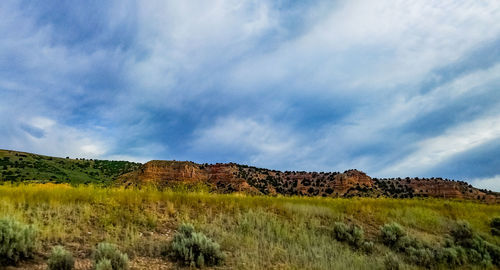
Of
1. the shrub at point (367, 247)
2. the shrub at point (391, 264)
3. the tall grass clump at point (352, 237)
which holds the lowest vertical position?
the shrub at point (391, 264)

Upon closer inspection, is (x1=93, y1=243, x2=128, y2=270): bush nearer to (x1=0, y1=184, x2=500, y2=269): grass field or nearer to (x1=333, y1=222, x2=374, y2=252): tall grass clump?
(x1=0, y1=184, x2=500, y2=269): grass field

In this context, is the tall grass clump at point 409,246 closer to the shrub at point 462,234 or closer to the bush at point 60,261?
the shrub at point 462,234

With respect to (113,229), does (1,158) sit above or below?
above

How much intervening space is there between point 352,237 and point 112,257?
25.1ft

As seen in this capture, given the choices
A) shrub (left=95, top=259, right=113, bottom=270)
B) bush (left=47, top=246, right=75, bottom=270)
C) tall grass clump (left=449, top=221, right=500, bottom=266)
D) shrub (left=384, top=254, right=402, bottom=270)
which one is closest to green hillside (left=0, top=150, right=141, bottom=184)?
bush (left=47, top=246, right=75, bottom=270)

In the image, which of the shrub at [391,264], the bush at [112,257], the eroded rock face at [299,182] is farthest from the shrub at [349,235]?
the eroded rock face at [299,182]

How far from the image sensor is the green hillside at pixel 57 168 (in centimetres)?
5372

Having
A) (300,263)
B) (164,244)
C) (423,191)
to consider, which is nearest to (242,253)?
(300,263)

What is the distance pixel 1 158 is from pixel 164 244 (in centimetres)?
7385

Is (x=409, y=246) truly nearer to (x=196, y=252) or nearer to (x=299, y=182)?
(x=196, y=252)

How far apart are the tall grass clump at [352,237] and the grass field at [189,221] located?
0.31 metres

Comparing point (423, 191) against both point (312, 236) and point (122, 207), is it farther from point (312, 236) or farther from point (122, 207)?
point (122, 207)

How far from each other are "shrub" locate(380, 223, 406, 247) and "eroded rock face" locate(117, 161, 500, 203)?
46.9 m

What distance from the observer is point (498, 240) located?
44.0 ft
